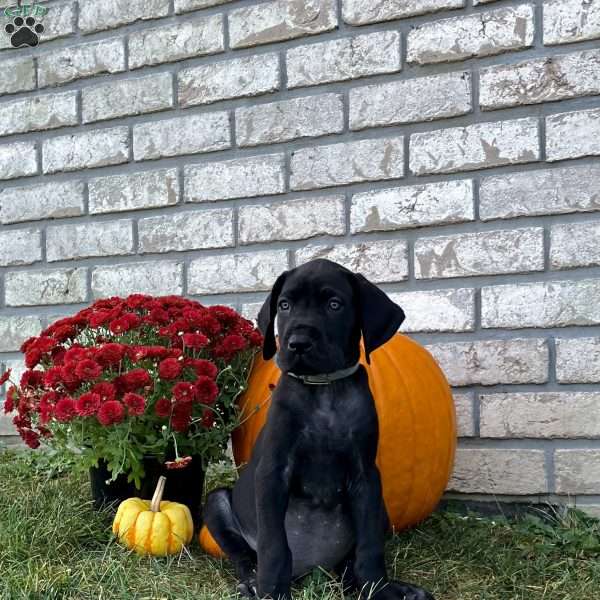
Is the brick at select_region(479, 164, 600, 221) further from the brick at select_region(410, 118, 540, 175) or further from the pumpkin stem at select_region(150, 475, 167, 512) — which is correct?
the pumpkin stem at select_region(150, 475, 167, 512)

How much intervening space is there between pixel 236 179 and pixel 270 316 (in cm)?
166

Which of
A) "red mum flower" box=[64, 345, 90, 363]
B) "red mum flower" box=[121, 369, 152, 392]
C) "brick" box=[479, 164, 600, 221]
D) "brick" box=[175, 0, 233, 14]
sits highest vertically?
"brick" box=[175, 0, 233, 14]

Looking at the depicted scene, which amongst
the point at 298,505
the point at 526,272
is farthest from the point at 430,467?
the point at 526,272

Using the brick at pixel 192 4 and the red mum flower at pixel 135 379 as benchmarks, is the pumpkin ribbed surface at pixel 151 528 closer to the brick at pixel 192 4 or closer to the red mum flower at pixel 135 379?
the red mum flower at pixel 135 379

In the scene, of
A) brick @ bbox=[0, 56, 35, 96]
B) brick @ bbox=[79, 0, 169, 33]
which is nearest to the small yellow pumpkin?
brick @ bbox=[79, 0, 169, 33]

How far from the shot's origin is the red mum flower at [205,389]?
3057mm

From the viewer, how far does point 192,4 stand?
14.0 feet

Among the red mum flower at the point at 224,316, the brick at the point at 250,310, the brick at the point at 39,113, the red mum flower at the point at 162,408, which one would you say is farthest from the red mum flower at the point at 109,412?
the brick at the point at 39,113

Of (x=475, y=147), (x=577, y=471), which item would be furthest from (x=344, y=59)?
(x=577, y=471)

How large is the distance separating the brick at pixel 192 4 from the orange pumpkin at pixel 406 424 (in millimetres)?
1980

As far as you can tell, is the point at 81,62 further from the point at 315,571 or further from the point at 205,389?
the point at 315,571

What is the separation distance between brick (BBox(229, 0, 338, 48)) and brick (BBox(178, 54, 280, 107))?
3.8 inches

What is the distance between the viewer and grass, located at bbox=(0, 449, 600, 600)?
2.55 meters

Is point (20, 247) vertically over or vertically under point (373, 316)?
over
